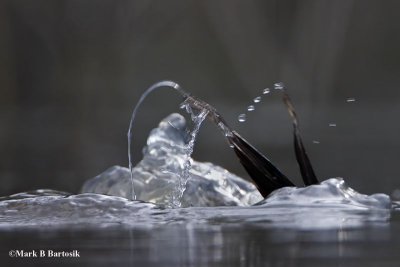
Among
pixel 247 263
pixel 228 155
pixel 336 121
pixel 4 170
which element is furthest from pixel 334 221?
pixel 336 121

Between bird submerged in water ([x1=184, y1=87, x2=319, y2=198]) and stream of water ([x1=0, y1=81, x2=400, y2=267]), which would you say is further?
bird submerged in water ([x1=184, y1=87, x2=319, y2=198])

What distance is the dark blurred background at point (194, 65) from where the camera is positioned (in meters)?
11.7

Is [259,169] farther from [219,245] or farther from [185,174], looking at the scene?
[219,245]

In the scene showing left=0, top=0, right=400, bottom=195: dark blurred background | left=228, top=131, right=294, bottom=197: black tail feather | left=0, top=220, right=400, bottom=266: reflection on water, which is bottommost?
left=0, top=220, right=400, bottom=266: reflection on water

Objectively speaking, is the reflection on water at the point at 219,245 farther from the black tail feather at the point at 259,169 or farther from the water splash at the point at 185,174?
the water splash at the point at 185,174

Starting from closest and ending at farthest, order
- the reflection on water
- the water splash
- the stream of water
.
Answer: the reflection on water → the stream of water → the water splash

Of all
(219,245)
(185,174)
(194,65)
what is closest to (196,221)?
(219,245)

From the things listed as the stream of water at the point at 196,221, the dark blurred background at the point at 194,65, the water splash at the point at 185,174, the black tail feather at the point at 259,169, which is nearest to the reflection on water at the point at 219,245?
the stream of water at the point at 196,221

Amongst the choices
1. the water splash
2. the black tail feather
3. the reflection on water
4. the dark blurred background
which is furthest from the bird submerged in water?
the dark blurred background

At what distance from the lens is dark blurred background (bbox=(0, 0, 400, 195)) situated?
11695 millimetres

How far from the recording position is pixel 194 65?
12.9m

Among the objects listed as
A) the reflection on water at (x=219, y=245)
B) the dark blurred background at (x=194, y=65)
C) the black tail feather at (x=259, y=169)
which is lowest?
the reflection on water at (x=219, y=245)

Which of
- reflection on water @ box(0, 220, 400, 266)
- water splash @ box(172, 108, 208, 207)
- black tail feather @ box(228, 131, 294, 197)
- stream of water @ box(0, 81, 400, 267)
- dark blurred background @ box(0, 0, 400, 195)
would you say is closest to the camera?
reflection on water @ box(0, 220, 400, 266)

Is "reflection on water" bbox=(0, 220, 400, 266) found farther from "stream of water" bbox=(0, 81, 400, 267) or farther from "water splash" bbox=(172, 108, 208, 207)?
"water splash" bbox=(172, 108, 208, 207)
